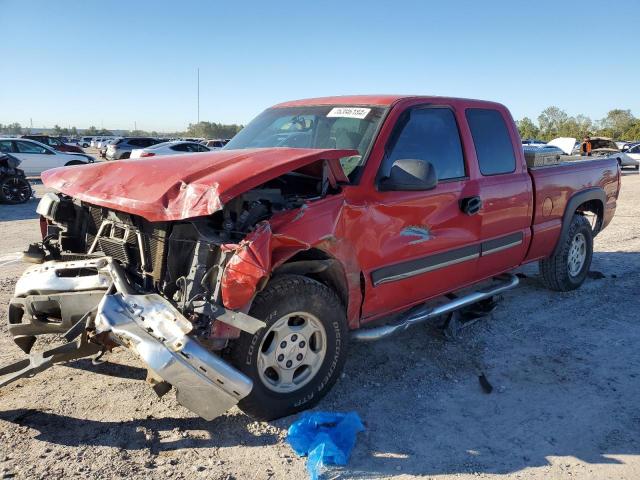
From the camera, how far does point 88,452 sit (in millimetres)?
2857

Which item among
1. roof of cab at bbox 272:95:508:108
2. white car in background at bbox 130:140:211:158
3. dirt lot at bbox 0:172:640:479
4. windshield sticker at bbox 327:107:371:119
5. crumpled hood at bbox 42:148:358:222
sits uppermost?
roof of cab at bbox 272:95:508:108

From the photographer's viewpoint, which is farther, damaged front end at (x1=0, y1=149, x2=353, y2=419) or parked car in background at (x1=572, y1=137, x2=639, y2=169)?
parked car in background at (x1=572, y1=137, x2=639, y2=169)

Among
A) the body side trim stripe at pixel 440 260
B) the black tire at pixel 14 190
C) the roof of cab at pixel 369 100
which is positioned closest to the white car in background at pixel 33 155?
the black tire at pixel 14 190

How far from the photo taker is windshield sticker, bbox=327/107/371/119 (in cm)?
390

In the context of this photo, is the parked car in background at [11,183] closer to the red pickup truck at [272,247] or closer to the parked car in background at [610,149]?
the red pickup truck at [272,247]

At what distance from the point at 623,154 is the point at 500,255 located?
2546 centimetres

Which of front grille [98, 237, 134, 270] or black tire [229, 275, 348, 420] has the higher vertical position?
front grille [98, 237, 134, 270]

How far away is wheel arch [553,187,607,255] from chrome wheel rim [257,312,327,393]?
3499 mm

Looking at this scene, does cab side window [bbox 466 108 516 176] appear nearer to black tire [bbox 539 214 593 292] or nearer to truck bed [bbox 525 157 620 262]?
truck bed [bbox 525 157 620 262]

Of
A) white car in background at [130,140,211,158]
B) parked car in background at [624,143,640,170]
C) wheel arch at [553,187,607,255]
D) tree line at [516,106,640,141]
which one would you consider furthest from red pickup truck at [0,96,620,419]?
tree line at [516,106,640,141]

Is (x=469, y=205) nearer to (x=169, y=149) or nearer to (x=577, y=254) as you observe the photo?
(x=577, y=254)

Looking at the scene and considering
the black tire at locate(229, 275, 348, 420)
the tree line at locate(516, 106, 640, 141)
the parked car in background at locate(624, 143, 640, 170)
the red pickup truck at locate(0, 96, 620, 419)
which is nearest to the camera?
the red pickup truck at locate(0, 96, 620, 419)

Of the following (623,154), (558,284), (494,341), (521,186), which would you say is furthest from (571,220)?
(623,154)

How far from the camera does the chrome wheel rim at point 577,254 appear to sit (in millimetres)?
5906
